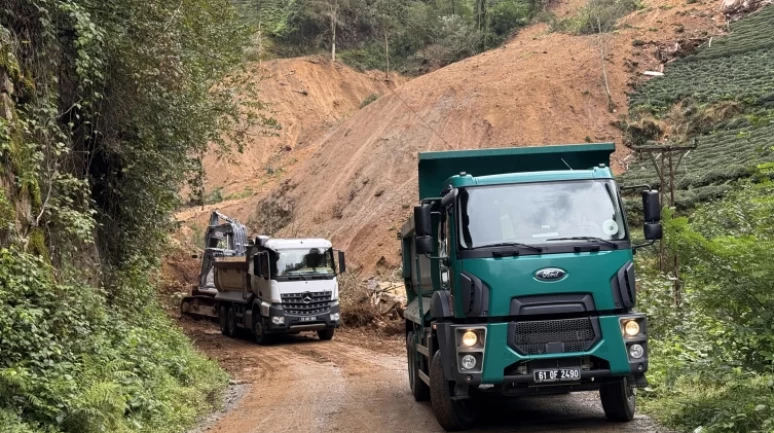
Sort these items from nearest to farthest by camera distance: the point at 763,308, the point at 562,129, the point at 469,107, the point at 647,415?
the point at 763,308
the point at 647,415
the point at 562,129
the point at 469,107

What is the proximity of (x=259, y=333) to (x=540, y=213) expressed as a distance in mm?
16231

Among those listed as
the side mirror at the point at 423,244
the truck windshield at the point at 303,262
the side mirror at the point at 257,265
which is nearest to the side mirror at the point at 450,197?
the side mirror at the point at 423,244

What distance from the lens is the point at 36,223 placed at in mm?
10812

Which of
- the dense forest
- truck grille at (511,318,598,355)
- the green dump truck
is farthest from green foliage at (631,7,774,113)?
truck grille at (511,318,598,355)

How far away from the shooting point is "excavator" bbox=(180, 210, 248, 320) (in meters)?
29.7

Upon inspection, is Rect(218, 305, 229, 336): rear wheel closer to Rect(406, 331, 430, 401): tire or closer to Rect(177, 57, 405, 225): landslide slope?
Rect(406, 331, 430, 401): tire

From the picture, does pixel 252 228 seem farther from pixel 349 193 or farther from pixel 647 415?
pixel 647 415

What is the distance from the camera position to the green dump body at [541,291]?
27.6 ft

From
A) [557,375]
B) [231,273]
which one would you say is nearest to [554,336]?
[557,375]

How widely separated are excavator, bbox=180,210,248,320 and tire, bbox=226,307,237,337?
3.04m

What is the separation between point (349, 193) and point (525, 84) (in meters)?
12.1

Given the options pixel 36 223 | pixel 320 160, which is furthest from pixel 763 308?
pixel 320 160

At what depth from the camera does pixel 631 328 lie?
8.53 m

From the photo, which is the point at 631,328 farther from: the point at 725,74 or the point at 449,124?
the point at 725,74
